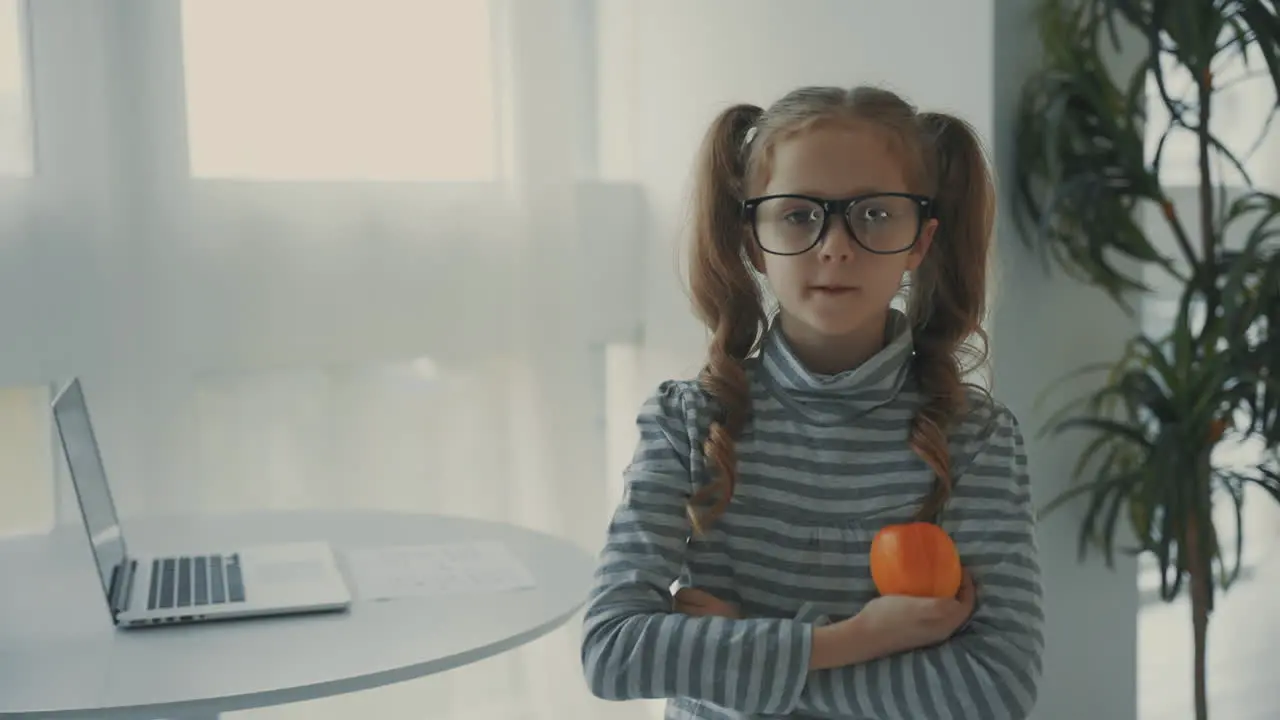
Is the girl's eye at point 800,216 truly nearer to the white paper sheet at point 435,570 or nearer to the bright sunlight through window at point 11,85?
the white paper sheet at point 435,570

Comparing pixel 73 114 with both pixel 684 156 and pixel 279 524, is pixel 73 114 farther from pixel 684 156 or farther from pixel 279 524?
pixel 684 156

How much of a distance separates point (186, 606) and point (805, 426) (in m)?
0.76

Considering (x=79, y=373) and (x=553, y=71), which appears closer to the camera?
(x=79, y=373)

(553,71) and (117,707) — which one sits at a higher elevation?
(553,71)

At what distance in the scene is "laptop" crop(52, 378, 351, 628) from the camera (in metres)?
1.48

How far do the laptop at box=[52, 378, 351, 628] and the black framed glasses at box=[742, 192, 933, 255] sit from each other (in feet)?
2.28

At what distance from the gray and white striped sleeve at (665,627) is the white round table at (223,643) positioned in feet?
0.96

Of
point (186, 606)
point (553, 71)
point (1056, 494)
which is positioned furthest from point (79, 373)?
point (1056, 494)

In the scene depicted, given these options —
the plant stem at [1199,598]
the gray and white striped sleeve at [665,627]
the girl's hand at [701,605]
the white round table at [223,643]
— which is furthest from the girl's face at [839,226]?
the plant stem at [1199,598]

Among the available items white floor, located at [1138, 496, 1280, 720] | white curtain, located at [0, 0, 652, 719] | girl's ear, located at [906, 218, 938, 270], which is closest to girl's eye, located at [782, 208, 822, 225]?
girl's ear, located at [906, 218, 938, 270]

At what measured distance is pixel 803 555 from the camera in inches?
45.2

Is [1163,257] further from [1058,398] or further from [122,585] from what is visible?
[122,585]

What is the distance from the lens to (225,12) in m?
2.32

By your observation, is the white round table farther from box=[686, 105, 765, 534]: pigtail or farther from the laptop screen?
box=[686, 105, 765, 534]: pigtail
